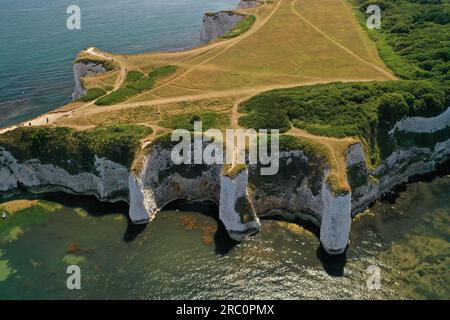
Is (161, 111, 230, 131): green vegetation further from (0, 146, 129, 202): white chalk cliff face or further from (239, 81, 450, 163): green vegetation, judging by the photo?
(0, 146, 129, 202): white chalk cliff face

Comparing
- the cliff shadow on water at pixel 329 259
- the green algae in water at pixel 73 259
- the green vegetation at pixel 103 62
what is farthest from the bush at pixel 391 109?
the green vegetation at pixel 103 62

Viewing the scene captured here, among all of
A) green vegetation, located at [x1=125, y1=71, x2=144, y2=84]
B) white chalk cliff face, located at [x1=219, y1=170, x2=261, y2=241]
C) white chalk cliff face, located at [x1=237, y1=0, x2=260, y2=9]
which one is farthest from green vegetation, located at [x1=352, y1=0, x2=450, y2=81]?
green vegetation, located at [x1=125, y1=71, x2=144, y2=84]

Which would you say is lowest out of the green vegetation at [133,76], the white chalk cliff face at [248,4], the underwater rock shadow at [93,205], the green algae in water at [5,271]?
the green algae in water at [5,271]

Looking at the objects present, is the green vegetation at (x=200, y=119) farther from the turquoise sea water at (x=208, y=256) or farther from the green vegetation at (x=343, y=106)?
the turquoise sea water at (x=208, y=256)

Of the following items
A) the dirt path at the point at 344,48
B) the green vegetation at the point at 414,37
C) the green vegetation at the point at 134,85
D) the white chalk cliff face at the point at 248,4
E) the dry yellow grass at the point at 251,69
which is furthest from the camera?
the white chalk cliff face at the point at 248,4

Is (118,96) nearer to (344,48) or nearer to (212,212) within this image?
(212,212)

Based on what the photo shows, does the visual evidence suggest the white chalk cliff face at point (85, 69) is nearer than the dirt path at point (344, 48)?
No

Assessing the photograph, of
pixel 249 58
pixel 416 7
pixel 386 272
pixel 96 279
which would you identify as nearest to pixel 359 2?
pixel 416 7
